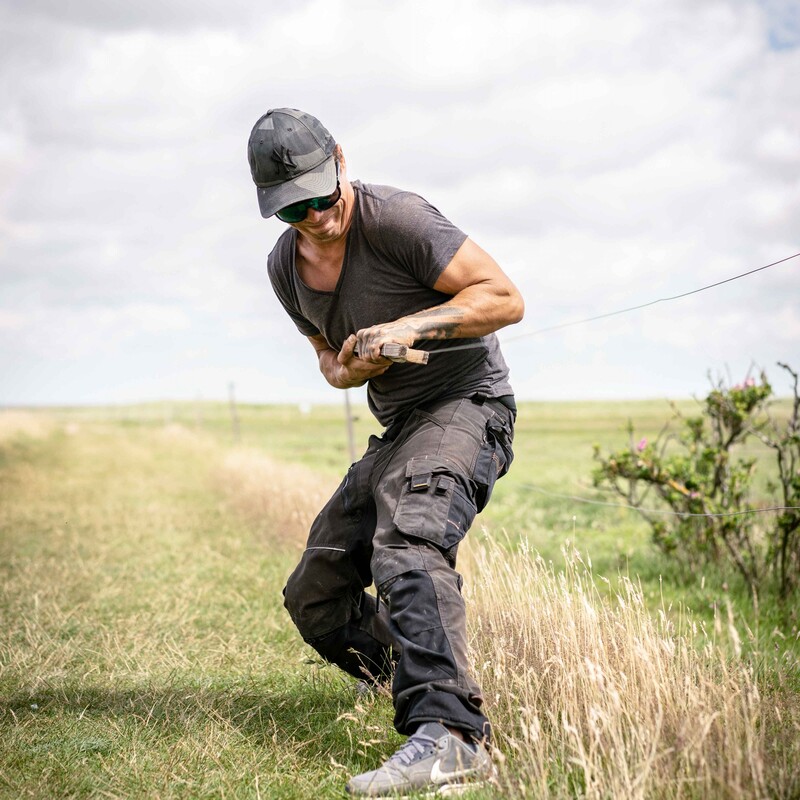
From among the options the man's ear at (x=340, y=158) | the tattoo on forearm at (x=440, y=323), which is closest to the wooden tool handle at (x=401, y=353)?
the tattoo on forearm at (x=440, y=323)

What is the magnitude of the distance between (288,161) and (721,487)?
5.59 meters

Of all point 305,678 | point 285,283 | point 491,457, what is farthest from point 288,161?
point 305,678

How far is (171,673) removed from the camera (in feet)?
15.8

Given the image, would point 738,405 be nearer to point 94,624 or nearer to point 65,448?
point 94,624

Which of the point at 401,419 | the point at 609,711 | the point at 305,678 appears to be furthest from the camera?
the point at 305,678

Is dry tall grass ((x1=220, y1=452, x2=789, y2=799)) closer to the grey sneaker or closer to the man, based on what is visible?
the grey sneaker

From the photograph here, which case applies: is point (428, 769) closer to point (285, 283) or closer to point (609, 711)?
point (609, 711)

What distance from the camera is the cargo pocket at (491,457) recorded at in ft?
11.6

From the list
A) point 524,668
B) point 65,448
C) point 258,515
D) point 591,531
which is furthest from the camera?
point 65,448

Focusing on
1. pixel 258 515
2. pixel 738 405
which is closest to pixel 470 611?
pixel 738 405

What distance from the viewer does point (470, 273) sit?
11.4ft

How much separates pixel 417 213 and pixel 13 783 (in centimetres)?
266

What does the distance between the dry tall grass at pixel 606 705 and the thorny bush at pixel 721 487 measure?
325cm

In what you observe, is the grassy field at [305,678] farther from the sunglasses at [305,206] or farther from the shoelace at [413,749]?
the sunglasses at [305,206]
